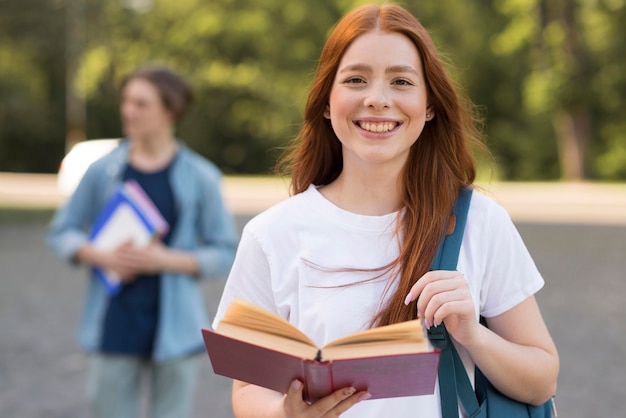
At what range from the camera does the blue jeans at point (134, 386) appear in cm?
389

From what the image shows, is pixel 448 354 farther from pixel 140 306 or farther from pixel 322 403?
pixel 140 306

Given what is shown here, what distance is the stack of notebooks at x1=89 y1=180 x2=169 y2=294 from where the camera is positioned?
398cm

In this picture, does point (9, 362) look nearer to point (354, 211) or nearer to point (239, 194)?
point (354, 211)

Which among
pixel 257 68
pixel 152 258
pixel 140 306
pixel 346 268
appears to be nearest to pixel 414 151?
pixel 346 268

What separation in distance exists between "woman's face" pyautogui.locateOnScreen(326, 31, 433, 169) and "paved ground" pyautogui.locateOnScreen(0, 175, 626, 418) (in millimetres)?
3637

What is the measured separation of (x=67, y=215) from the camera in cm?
422

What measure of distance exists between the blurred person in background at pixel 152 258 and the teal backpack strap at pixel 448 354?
225 centimetres

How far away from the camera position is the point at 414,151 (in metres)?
2.17

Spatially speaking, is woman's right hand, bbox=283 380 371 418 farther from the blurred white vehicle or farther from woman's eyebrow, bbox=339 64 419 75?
the blurred white vehicle

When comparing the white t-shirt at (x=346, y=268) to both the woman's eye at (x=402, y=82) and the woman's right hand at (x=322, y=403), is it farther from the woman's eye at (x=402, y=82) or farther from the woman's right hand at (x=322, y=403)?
the woman's eye at (x=402, y=82)

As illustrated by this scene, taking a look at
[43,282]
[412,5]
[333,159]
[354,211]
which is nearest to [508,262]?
[354,211]

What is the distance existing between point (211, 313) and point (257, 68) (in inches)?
1248

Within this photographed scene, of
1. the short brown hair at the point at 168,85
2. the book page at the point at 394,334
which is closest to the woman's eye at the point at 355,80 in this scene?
the book page at the point at 394,334

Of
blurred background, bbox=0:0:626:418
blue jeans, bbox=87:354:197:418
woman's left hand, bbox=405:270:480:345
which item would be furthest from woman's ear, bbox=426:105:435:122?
blurred background, bbox=0:0:626:418
